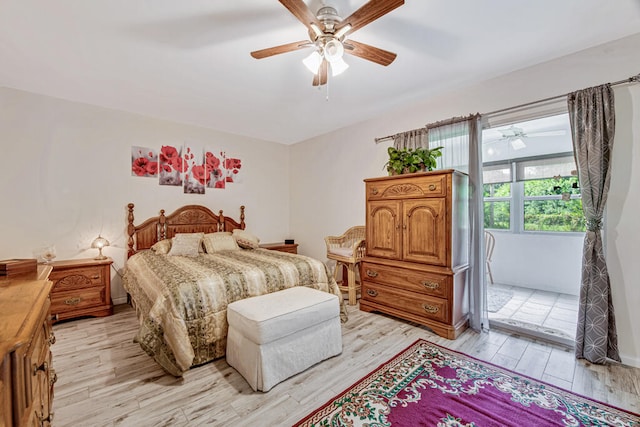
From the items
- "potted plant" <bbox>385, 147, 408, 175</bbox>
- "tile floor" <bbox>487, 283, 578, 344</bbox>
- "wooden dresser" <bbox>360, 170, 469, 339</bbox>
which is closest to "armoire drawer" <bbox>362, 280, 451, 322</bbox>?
"wooden dresser" <bbox>360, 170, 469, 339</bbox>

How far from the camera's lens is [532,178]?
11.3 ft

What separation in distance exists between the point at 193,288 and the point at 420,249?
228 centimetres

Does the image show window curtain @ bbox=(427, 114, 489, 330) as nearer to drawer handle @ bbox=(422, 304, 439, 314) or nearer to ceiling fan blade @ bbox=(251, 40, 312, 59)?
drawer handle @ bbox=(422, 304, 439, 314)

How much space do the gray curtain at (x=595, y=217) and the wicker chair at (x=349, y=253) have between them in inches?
89.9

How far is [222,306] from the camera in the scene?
2.51 metres

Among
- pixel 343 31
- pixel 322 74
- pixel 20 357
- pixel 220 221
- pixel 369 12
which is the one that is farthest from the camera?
pixel 220 221

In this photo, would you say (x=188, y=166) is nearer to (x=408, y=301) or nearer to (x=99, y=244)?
(x=99, y=244)

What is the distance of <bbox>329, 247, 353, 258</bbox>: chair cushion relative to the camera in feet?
13.0

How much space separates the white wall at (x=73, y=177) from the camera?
333 centimetres

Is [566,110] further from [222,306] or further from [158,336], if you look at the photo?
[158,336]

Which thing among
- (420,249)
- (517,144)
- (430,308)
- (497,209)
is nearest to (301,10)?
(420,249)

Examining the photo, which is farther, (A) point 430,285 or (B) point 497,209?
(B) point 497,209

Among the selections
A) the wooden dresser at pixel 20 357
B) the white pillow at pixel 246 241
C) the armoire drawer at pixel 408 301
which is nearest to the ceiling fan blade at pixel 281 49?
the wooden dresser at pixel 20 357

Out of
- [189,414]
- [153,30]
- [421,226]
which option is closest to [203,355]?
[189,414]
